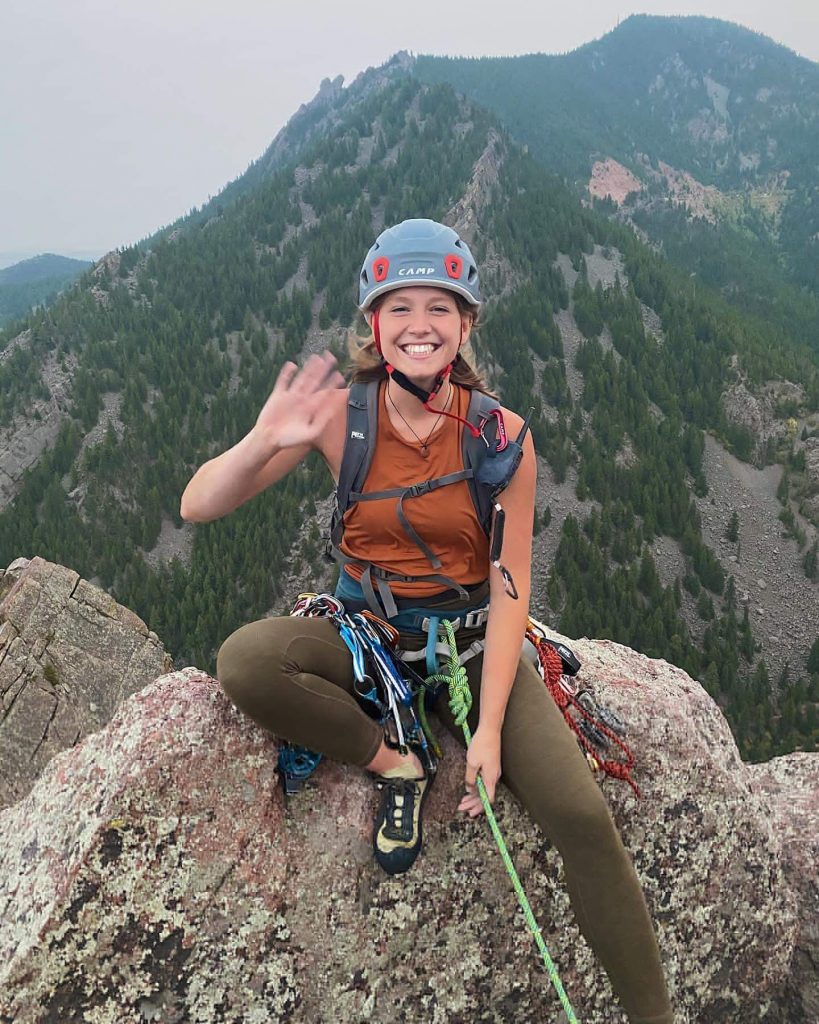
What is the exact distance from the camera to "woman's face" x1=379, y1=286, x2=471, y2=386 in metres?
3.87

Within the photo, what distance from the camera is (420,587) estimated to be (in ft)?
14.0

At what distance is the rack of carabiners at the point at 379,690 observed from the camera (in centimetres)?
414

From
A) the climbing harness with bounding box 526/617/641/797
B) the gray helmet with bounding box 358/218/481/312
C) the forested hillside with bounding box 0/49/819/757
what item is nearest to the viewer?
the gray helmet with bounding box 358/218/481/312

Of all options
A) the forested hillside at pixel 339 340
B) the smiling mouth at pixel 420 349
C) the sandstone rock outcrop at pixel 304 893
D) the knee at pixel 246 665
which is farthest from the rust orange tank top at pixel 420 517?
the forested hillside at pixel 339 340

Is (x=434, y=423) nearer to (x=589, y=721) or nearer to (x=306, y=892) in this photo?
(x=589, y=721)

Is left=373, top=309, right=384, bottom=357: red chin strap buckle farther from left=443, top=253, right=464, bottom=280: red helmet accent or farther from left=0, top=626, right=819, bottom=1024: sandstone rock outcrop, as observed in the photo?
left=0, top=626, right=819, bottom=1024: sandstone rock outcrop

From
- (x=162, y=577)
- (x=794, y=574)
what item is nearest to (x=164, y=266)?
(x=162, y=577)

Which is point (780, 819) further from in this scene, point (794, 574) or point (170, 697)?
point (794, 574)

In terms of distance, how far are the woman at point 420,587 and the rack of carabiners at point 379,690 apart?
0.11 m

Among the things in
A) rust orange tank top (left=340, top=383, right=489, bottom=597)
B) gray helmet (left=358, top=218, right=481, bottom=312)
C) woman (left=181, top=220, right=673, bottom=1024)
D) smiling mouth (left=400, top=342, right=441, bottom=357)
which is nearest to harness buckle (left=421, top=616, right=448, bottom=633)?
woman (left=181, top=220, right=673, bottom=1024)

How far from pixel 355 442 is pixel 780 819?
20.1 ft

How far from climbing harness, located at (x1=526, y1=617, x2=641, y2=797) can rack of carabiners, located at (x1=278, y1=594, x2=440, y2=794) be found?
113 centimetres

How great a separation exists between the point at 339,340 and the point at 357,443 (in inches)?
1826

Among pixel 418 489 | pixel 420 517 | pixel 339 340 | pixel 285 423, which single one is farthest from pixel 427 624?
pixel 339 340
